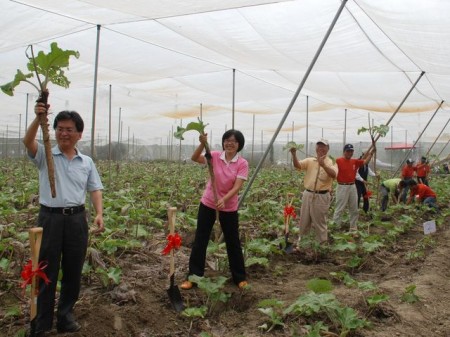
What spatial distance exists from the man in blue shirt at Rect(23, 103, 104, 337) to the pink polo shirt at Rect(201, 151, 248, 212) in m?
1.32

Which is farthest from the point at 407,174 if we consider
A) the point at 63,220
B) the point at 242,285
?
the point at 63,220

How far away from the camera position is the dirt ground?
3314 mm

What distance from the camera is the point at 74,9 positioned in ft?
17.9

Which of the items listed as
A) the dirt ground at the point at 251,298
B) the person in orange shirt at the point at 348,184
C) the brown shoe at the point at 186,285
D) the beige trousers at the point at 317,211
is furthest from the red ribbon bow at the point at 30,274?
the person in orange shirt at the point at 348,184

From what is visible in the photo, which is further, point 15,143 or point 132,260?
point 15,143

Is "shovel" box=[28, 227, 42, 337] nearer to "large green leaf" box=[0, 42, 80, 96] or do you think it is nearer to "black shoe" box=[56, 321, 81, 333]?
"black shoe" box=[56, 321, 81, 333]

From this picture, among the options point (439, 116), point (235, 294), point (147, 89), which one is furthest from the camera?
point (439, 116)

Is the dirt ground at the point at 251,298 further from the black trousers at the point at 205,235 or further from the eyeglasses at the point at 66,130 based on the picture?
the eyeglasses at the point at 66,130

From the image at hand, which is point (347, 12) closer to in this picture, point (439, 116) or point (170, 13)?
point (170, 13)

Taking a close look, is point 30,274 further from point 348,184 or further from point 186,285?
point 348,184

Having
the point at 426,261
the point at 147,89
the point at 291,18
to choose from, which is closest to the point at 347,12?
the point at 291,18

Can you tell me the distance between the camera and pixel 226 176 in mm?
4059

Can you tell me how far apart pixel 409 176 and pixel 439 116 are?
9298 millimetres

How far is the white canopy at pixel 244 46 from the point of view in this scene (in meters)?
5.54
